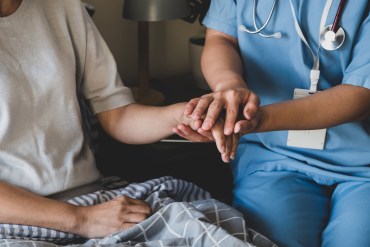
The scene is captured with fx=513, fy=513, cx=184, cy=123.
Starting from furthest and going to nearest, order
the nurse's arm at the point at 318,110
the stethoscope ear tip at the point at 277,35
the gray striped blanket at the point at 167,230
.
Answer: the stethoscope ear tip at the point at 277,35, the nurse's arm at the point at 318,110, the gray striped blanket at the point at 167,230

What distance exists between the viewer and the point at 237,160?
1.32 m

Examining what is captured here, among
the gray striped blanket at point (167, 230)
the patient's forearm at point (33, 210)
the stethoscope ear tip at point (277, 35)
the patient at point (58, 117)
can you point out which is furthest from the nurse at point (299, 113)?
the patient's forearm at point (33, 210)

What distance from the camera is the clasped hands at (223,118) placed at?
3.11ft

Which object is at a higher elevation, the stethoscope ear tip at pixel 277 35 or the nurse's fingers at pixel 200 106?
the stethoscope ear tip at pixel 277 35

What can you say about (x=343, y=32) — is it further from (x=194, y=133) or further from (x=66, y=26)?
(x=66, y=26)

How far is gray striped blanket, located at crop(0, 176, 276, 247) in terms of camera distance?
91 centimetres

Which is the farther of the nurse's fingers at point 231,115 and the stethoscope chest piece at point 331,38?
the stethoscope chest piece at point 331,38

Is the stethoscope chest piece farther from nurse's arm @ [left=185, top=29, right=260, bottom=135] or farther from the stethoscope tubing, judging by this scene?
nurse's arm @ [left=185, top=29, right=260, bottom=135]

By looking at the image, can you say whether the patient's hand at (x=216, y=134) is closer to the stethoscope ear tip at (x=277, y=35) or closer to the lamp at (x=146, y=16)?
the stethoscope ear tip at (x=277, y=35)

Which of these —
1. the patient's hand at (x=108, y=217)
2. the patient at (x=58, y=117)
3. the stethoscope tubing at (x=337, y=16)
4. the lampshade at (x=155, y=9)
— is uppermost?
the stethoscope tubing at (x=337, y=16)

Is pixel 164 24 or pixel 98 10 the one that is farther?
pixel 164 24

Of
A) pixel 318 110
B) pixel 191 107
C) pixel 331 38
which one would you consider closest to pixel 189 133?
pixel 191 107

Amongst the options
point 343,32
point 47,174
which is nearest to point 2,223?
point 47,174

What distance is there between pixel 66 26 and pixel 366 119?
715 millimetres
